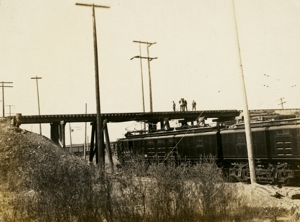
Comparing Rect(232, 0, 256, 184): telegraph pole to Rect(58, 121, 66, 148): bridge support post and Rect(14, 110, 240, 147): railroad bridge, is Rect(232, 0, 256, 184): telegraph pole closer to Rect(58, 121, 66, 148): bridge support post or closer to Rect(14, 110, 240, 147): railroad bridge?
Rect(14, 110, 240, 147): railroad bridge

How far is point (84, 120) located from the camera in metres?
26.2

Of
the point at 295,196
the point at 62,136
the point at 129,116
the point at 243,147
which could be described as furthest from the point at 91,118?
the point at 295,196

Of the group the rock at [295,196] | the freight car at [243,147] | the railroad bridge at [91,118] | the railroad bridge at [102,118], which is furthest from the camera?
the railroad bridge at [91,118]

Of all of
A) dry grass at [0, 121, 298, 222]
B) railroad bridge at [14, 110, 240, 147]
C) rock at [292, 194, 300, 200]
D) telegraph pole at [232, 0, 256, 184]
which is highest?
railroad bridge at [14, 110, 240, 147]

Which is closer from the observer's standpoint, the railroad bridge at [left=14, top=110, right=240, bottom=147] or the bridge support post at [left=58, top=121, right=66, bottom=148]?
the railroad bridge at [left=14, top=110, right=240, bottom=147]

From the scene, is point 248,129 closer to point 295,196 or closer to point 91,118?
point 295,196

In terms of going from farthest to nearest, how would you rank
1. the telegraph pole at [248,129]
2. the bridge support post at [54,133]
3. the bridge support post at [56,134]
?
the bridge support post at [54,133] < the bridge support post at [56,134] < the telegraph pole at [248,129]

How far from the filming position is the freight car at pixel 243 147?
14.3 metres

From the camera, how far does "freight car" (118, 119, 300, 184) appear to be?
563 inches

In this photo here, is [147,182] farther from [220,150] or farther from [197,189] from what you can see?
[220,150]

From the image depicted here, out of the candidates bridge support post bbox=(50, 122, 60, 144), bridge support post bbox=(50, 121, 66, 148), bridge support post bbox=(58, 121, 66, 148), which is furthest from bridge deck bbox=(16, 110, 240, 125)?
bridge support post bbox=(50, 122, 60, 144)

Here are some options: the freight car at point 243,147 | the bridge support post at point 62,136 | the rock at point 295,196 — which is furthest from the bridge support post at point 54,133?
the rock at point 295,196

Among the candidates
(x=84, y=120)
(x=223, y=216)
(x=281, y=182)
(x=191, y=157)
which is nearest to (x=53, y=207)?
(x=223, y=216)

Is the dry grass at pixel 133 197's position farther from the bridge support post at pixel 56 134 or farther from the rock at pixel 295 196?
the bridge support post at pixel 56 134
